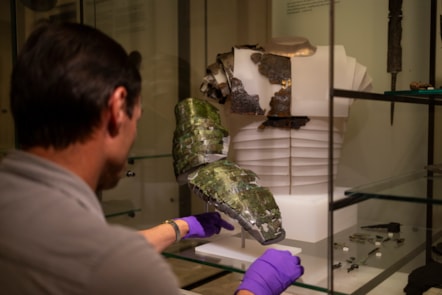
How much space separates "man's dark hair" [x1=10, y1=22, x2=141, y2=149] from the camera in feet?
2.19

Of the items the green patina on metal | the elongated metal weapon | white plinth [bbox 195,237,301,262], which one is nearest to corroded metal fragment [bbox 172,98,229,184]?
the green patina on metal

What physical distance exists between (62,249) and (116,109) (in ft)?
0.74

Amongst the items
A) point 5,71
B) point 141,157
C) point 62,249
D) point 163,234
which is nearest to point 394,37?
point 163,234

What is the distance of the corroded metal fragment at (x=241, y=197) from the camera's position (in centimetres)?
130

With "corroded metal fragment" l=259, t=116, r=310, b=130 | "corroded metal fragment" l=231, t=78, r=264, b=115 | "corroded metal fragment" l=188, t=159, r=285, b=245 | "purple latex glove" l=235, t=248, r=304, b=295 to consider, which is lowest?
"purple latex glove" l=235, t=248, r=304, b=295

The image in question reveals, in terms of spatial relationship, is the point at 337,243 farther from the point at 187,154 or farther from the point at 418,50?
the point at 418,50

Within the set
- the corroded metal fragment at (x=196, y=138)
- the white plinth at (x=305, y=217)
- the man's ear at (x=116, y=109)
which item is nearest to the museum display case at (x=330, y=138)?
the white plinth at (x=305, y=217)

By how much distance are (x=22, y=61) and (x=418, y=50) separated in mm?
1431

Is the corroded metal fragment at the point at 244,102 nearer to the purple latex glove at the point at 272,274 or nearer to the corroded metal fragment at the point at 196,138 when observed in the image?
the corroded metal fragment at the point at 196,138

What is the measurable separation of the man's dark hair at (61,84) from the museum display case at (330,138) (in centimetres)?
52

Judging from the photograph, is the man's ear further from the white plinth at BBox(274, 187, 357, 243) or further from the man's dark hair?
the white plinth at BBox(274, 187, 357, 243)

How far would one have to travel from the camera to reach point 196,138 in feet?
4.99

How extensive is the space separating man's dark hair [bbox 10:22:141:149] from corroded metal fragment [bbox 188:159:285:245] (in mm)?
696

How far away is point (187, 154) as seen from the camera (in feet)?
4.99
